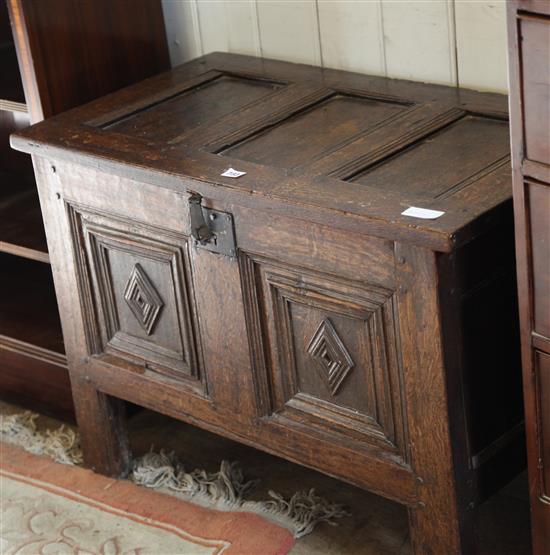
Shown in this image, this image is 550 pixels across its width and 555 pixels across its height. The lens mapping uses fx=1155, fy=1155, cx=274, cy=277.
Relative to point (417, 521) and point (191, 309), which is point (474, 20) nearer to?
point (191, 309)

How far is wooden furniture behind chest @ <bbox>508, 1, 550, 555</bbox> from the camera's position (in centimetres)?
155

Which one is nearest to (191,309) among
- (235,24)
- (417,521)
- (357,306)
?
(357,306)

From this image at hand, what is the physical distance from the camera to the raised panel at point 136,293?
7.33ft

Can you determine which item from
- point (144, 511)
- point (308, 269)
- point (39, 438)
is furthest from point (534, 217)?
point (39, 438)

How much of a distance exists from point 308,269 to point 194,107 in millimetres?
590

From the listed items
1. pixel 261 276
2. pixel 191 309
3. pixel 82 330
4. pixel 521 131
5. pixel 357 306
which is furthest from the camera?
pixel 82 330

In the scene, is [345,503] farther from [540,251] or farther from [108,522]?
[540,251]

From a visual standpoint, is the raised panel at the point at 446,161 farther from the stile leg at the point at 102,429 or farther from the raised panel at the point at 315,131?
the stile leg at the point at 102,429

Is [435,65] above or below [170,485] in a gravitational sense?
above

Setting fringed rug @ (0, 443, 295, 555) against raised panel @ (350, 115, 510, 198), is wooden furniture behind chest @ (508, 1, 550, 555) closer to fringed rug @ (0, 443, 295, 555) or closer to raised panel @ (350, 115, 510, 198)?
raised panel @ (350, 115, 510, 198)

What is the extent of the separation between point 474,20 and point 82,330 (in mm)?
1029

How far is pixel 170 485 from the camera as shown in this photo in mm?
2557

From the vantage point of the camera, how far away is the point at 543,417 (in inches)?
71.4

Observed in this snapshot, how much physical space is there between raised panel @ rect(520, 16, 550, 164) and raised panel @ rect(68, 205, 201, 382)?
775 mm
